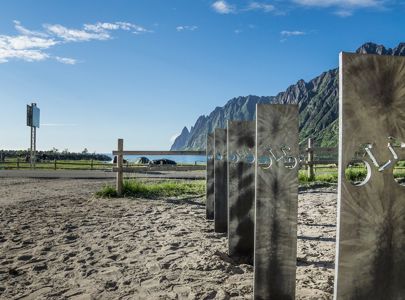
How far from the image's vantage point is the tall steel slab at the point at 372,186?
205 cm

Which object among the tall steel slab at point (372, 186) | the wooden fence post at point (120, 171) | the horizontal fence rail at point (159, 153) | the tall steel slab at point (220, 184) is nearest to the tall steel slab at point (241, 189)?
the tall steel slab at point (220, 184)

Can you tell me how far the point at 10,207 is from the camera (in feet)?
33.4

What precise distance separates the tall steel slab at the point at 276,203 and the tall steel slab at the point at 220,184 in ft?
10.6

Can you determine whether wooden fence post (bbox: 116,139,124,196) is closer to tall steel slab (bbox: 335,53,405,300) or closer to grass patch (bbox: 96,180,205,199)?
grass patch (bbox: 96,180,205,199)

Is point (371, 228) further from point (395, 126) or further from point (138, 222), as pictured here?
point (138, 222)

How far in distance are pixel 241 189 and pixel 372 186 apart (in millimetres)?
3336

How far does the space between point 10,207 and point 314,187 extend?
29.0 feet

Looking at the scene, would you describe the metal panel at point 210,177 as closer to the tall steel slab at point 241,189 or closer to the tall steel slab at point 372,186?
the tall steel slab at point 241,189

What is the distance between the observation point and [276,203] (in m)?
3.51

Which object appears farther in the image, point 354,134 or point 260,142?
point 260,142

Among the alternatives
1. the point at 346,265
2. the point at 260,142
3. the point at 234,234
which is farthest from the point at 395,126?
the point at 234,234

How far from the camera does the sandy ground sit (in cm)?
417

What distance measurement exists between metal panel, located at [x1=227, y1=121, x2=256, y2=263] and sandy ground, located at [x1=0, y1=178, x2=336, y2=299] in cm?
26

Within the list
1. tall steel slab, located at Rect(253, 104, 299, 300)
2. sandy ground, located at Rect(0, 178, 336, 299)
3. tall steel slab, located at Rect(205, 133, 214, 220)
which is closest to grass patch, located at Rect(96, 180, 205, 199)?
sandy ground, located at Rect(0, 178, 336, 299)
